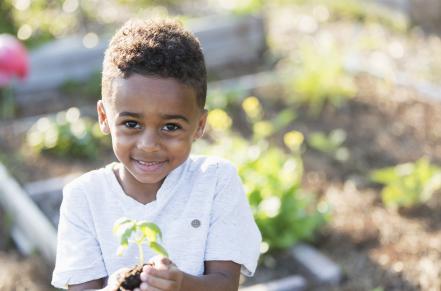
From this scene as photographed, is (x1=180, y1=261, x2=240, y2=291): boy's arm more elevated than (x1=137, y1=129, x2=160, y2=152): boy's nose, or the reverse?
(x1=137, y1=129, x2=160, y2=152): boy's nose

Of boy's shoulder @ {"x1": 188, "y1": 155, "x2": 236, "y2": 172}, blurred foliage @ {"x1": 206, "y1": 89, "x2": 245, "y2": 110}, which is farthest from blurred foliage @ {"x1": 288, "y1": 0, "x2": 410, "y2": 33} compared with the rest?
boy's shoulder @ {"x1": 188, "y1": 155, "x2": 236, "y2": 172}

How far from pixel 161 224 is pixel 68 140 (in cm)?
294

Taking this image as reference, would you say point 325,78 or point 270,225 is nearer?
point 270,225

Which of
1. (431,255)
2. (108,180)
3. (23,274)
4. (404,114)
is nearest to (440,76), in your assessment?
(404,114)

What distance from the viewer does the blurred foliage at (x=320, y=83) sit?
536cm

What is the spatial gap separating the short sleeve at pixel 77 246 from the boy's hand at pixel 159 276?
326 mm

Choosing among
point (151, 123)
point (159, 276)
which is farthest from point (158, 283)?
point (151, 123)

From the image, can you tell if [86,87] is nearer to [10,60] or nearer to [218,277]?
[10,60]

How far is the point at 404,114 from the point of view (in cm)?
520

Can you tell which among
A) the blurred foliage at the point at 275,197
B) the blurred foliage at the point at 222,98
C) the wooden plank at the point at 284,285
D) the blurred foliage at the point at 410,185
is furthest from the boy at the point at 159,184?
the blurred foliage at the point at 222,98

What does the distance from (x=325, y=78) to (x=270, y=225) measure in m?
1.90

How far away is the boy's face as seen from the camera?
77.4 inches

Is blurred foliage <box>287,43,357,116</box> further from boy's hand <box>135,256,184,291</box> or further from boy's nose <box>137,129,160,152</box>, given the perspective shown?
boy's hand <box>135,256,184,291</box>

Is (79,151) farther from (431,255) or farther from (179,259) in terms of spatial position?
(179,259)
